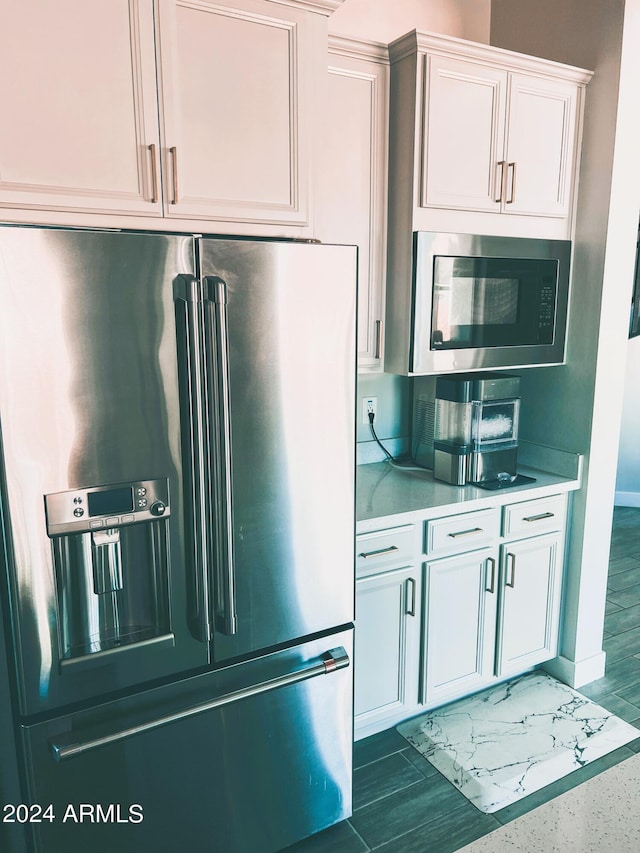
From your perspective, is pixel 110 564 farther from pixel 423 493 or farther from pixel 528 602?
pixel 528 602

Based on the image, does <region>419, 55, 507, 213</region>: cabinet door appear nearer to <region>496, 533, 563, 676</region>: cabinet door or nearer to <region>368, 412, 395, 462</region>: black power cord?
<region>368, 412, 395, 462</region>: black power cord

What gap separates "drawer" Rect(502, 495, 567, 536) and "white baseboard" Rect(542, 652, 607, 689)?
609mm

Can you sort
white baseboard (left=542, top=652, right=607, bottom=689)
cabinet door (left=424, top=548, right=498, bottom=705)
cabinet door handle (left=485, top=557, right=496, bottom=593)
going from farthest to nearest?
white baseboard (left=542, top=652, right=607, bottom=689) < cabinet door handle (left=485, top=557, right=496, bottom=593) < cabinet door (left=424, top=548, right=498, bottom=705)

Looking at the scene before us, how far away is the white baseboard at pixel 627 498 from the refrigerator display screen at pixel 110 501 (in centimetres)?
440

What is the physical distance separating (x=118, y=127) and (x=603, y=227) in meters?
1.80

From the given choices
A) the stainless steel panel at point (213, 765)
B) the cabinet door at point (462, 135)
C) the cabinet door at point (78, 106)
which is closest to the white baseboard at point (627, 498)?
the cabinet door at point (462, 135)

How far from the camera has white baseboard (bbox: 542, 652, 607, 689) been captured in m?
2.75

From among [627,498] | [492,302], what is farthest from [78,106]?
[627,498]

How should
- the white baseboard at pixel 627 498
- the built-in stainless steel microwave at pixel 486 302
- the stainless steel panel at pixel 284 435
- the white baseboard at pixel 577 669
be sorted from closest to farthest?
the stainless steel panel at pixel 284 435, the built-in stainless steel microwave at pixel 486 302, the white baseboard at pixel 577 669, the white baseboard at pixel 627 498

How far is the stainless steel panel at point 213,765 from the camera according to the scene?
1.53 m

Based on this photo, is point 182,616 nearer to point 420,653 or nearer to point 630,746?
point 420,653

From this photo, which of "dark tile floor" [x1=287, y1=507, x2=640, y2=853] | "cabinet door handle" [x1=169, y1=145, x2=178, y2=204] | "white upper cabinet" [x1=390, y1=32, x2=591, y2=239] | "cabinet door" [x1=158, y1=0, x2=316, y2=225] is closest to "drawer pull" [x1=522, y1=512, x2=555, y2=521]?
"dark tile floor" [x1=287, y1=507, x2=640, y2=853]

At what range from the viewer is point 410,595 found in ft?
7.52

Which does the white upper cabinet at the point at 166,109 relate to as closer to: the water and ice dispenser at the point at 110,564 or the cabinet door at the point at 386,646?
the water and ice dispenser at the point at 110,564
